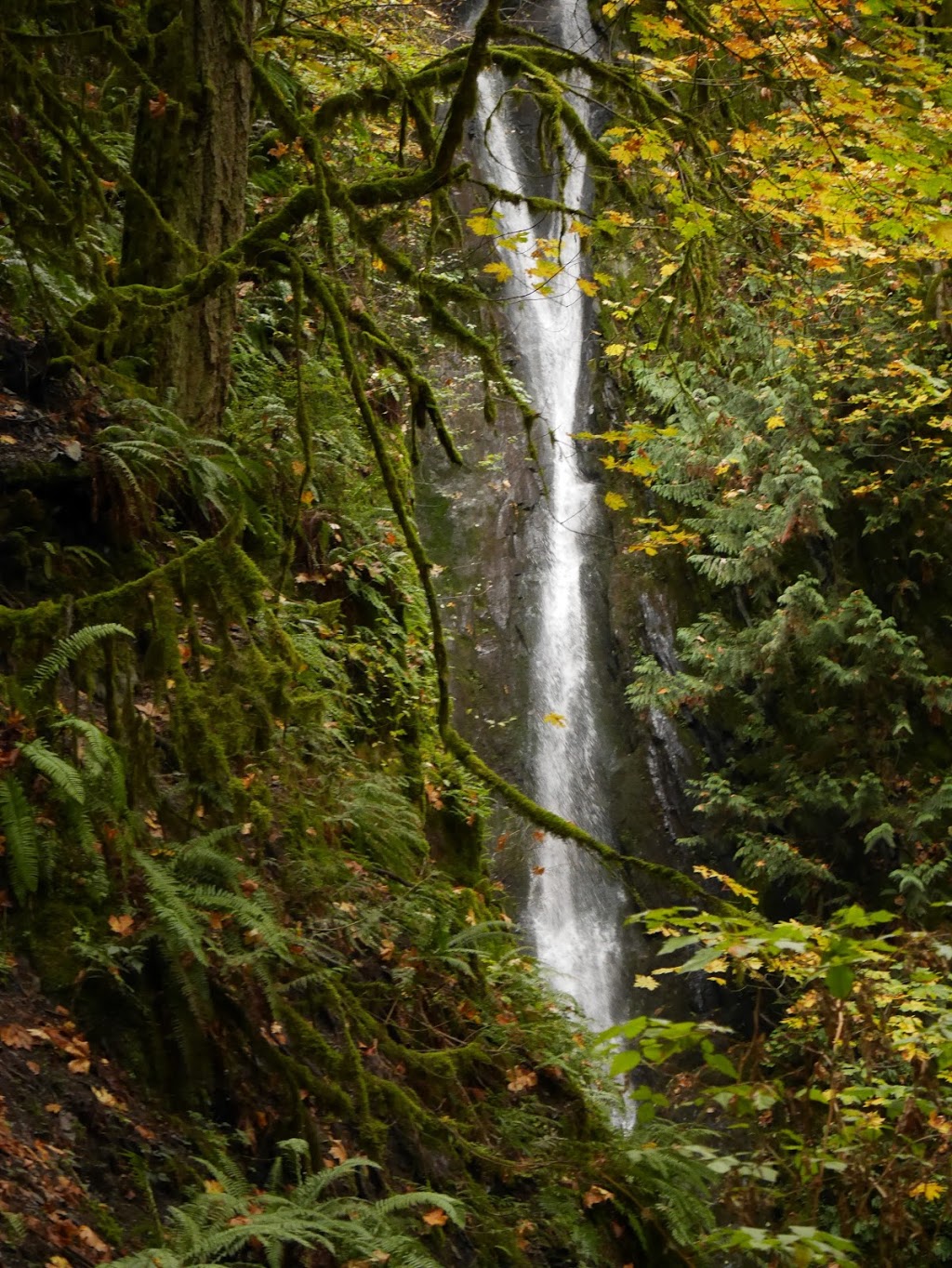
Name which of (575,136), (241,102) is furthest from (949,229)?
(241,102)

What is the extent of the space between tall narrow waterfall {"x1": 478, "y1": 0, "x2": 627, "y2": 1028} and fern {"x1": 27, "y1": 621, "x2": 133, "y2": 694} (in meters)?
7.19

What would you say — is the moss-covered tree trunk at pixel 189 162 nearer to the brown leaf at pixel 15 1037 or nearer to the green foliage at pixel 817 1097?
the brown leaf at pixel 15 1037

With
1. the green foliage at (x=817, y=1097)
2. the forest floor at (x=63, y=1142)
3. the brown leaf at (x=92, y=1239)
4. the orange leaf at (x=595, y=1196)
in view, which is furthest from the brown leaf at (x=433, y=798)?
the brown leaf at (x=92, y=1239)

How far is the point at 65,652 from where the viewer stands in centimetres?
343

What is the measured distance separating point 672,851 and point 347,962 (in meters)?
10.8

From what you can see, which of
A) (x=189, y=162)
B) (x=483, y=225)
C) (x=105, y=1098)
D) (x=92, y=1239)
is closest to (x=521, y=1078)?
(x=105, y=1098)

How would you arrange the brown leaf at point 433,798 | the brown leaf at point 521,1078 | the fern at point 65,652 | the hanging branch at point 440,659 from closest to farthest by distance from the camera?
the fern at point 65,652 < the hanging branch at point 440,659 < the brown leaf at point 521,1078 < the brown leaf at point 433,798

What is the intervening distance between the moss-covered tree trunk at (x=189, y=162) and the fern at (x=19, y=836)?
2.34 meters

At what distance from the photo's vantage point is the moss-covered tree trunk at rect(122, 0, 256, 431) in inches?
192

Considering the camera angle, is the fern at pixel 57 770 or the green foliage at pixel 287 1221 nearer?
the green foliage at pixel 287 1221

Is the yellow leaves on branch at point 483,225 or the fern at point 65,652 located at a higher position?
the yellow leaves on branch at point 483,225

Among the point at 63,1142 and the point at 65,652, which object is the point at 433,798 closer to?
the point at 65,652

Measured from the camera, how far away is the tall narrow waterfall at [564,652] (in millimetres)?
13289

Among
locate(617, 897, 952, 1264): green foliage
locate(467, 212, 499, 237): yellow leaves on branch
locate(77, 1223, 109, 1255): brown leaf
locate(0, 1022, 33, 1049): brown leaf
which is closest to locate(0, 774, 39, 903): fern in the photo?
locate(0, 1022, 33, 1049): brown leaf
